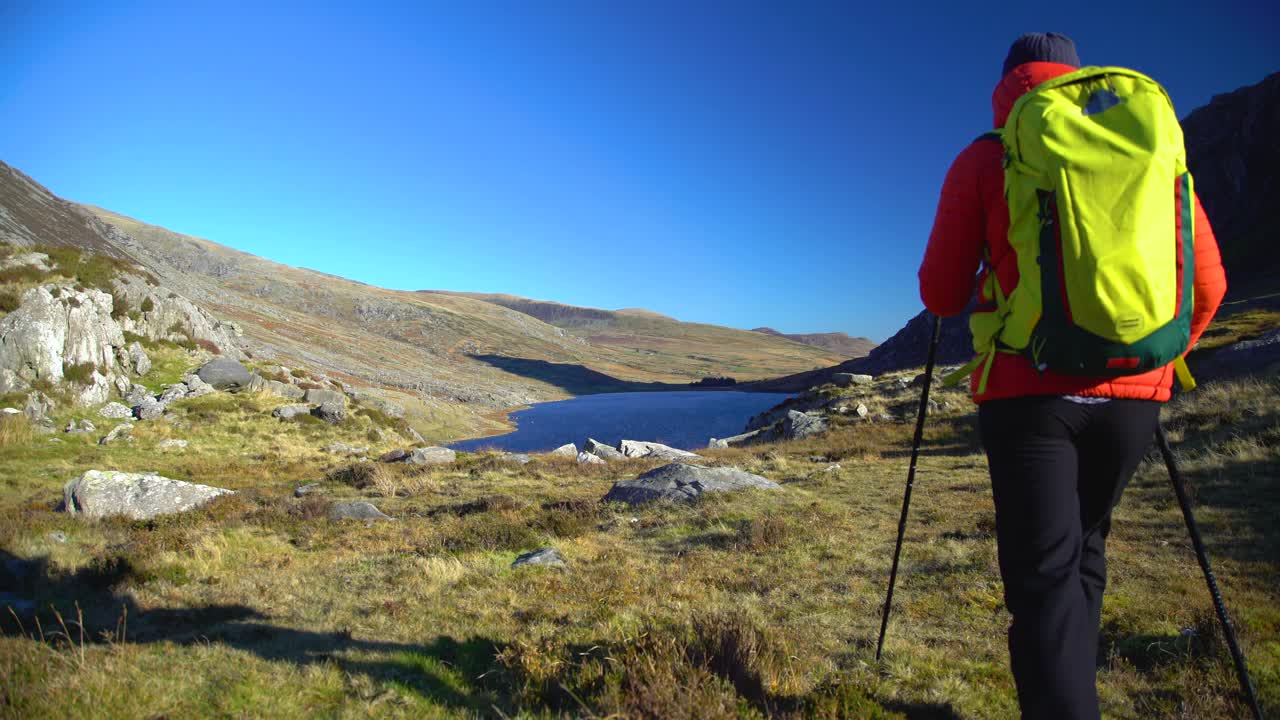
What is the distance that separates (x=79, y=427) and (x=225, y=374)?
10.4 metres

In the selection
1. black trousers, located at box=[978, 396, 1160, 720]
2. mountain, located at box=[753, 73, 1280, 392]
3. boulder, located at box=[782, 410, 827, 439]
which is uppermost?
mountain, located at box=[753, 73, 1280, 392]

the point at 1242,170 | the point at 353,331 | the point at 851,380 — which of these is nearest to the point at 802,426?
the point at 851,380

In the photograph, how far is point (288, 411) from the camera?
3100 centimetres

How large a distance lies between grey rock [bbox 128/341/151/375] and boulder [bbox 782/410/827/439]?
33763mm

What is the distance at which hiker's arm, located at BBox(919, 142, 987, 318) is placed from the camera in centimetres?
253

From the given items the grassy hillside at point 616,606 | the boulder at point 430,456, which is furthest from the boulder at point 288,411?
the grassy hillside at point 616,606

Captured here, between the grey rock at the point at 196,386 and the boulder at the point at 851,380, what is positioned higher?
the boulder at the point at 851,380

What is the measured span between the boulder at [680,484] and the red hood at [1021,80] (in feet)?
34.7

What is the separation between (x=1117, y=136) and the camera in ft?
6.65

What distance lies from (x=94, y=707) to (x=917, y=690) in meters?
5.34

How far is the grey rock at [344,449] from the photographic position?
1106 inches

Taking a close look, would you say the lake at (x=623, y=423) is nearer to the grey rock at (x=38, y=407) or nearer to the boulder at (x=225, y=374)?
the boulder at (x=225, y=374)

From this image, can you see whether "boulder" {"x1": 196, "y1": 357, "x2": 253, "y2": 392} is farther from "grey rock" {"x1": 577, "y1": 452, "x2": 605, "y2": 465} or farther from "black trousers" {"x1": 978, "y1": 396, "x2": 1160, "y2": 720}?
"black trousers" {"x1": 978, "y1": 396, "x2": 1160, "y2": 720}

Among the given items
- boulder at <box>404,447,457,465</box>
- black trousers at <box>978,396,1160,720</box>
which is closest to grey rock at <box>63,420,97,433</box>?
boulder at <box>404,447,457,465</box>
